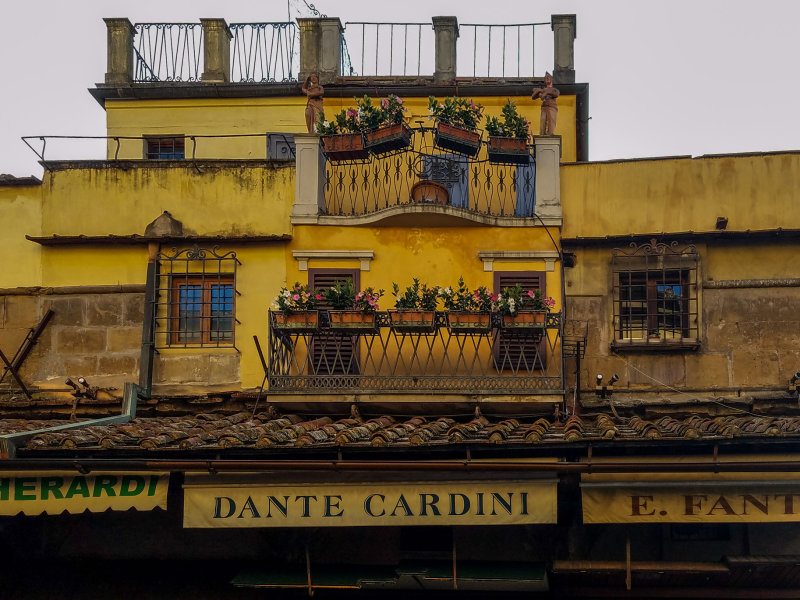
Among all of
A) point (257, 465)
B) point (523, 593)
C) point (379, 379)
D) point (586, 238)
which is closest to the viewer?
point (257, 465)

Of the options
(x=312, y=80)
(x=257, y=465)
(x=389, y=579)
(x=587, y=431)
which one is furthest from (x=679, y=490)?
(x=312, y=80)

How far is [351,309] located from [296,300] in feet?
2.42

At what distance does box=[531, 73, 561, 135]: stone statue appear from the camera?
1766 centimetres

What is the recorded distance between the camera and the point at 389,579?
13516 millimetres

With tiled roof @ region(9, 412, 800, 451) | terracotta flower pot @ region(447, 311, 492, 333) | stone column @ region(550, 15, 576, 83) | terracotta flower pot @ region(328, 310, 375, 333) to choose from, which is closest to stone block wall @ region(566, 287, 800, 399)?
terracotta flower pot @ region(447, 311, 492, 333)

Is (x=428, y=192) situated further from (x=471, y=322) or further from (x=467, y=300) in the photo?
(x=471, y=322)

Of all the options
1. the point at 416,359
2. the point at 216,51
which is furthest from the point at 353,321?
the point at 216,51

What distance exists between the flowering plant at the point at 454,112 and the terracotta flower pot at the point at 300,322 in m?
3.46

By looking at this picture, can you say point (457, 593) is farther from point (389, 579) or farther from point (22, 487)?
point (22, 487)

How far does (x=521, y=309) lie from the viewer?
16.0 metres

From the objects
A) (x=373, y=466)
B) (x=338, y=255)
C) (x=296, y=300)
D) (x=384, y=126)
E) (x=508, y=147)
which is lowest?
(x=373, y=466)

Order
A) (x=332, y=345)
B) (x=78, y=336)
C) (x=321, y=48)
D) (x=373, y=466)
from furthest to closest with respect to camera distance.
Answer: (x=321, y=48), (x=78, y=336), (x=332, y=345), (x=373, y=466)

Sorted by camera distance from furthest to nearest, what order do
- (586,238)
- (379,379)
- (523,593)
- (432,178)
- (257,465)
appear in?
(432,178), (586,238), (379,379), (523,593), (257,465)

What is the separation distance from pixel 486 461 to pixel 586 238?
17.2 feet
